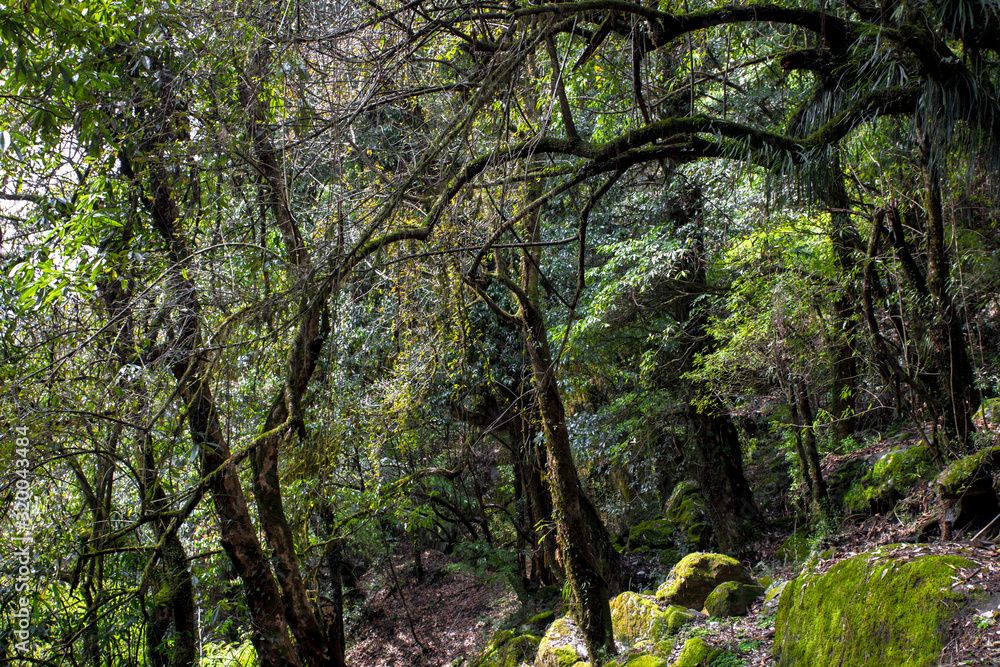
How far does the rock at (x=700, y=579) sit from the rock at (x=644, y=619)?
0.28 m

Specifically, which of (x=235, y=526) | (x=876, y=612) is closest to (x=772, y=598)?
(x=876, y=612)

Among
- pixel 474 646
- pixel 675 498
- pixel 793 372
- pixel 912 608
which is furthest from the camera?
pixel 675 498

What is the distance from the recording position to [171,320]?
11.9ft

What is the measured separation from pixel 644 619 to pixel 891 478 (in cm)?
315

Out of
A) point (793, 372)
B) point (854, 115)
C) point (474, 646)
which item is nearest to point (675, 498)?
point (474, 646)

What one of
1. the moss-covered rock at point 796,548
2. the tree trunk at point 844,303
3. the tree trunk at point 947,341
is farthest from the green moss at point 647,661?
the moss-covered rock at point 796,548

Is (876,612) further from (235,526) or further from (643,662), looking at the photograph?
(235,526)

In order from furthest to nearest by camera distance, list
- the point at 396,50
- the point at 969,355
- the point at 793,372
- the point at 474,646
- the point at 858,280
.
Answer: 1. the point at 474,646
2. the point at 793,372
3. the point at 858,280
4. the point at 969,355
5. the point at 396,50

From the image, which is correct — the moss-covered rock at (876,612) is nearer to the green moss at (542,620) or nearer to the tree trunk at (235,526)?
the tree trunk at (235,526)

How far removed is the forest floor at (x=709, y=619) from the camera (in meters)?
2.80

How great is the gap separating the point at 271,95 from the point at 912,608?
449 centimetres

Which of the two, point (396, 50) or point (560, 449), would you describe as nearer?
point (396, 50)

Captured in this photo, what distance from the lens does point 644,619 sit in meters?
6.02

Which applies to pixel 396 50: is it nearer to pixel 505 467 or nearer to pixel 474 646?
pixel 474 646
